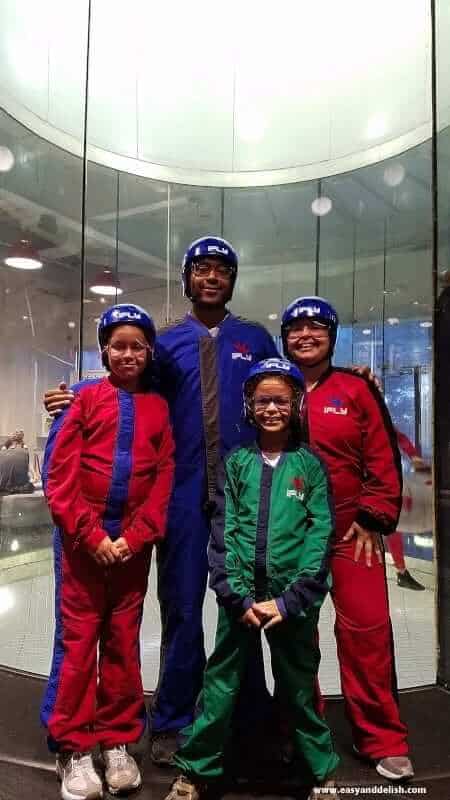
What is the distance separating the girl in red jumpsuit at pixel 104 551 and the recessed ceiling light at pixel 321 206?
9.36 feet

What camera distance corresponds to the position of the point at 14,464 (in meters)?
4.33

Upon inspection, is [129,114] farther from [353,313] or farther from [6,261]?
[353,313]

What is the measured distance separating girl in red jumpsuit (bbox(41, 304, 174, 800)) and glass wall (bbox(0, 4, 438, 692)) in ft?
7.33

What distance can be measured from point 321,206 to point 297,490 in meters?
3.23

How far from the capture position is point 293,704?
157 centimetres

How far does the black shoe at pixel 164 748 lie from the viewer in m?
1.84

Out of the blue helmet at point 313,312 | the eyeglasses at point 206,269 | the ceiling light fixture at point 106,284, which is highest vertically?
the ceiling light fixture at point 106,284

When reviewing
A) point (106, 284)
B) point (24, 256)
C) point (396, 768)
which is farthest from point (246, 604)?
point (24, 256)

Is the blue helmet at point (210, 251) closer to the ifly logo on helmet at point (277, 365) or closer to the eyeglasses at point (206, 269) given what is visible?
the eyeglasses at point (206, 269)

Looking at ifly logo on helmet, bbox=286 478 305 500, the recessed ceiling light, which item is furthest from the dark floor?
the recessed ceiling light

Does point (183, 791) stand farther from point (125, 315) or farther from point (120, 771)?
point (125, 315)

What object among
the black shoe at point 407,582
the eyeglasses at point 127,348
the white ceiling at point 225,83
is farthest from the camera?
the black shoe at point 407,582

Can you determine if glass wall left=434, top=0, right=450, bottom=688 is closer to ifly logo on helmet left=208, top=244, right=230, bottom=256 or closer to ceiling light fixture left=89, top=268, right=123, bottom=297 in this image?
ifly logo on helmet left=208, top=244, right=230, bottom=256

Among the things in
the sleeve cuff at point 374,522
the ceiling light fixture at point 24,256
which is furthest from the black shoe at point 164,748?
the ceiling light fixture at point 24,256
